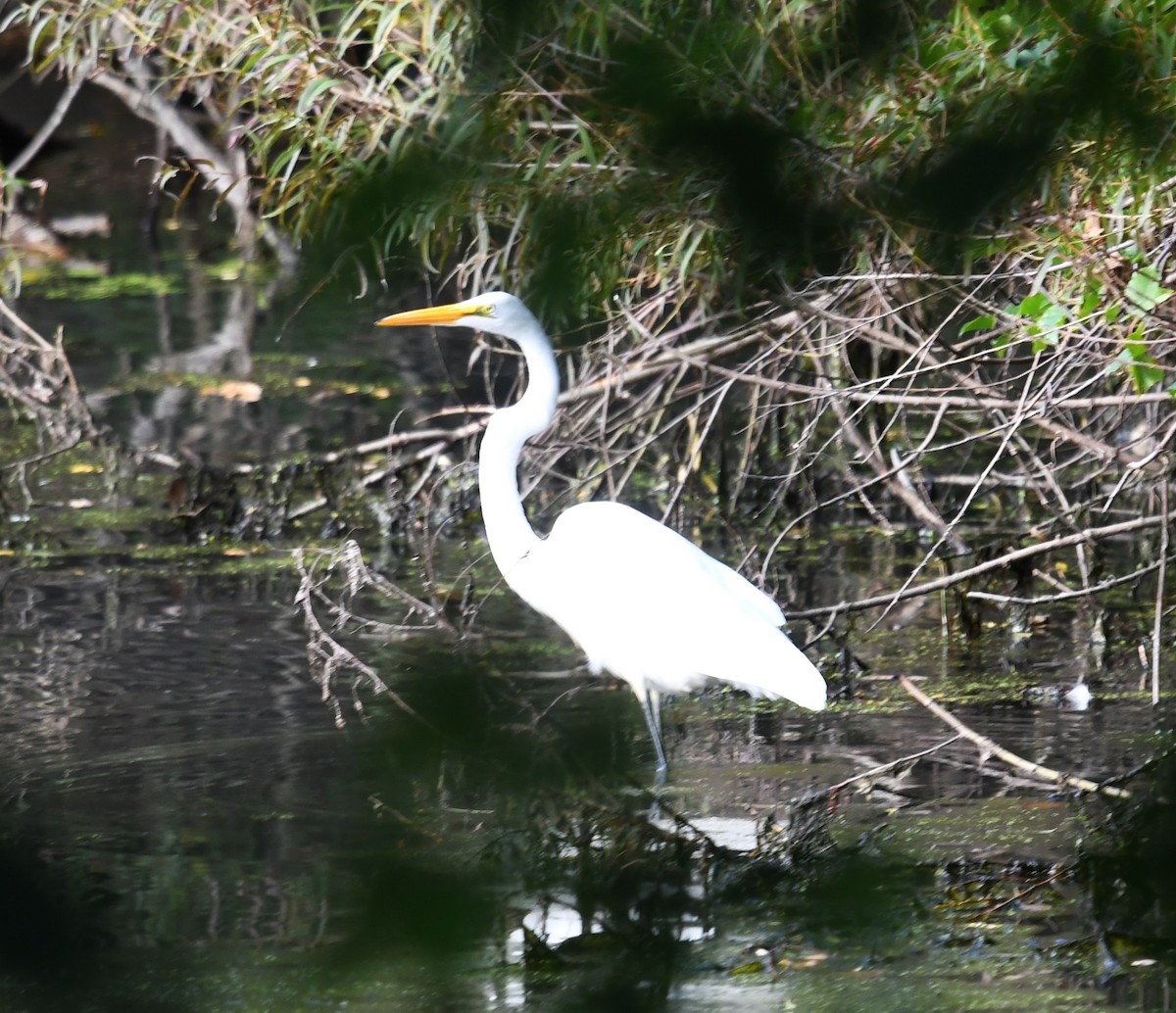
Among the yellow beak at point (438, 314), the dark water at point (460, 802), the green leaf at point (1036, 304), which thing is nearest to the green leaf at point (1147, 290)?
the green leaf at point (1036, 304)

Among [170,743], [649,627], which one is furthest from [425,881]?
[170,743]

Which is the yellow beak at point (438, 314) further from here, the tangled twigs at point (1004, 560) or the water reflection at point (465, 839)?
the tangled twigs at point (1004, 560)

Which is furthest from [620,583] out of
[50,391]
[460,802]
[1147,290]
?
[50,391]

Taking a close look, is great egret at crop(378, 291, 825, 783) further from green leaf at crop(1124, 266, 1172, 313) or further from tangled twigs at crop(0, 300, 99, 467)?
tangled twigs at crop(0, 300, 99, 467)

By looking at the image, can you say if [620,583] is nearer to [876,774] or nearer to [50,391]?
[876,774]

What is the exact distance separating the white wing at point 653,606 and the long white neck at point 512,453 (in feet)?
0.29

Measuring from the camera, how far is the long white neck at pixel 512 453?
4.07 metres

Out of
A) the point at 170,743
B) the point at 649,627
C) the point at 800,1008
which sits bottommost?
the point at 800,1008

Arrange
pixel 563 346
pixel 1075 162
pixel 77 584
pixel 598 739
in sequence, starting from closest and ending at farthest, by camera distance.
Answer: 1. pixel 598 739
2. pixel 1075 162
3. pixel 563 346
4. pixel 77 584

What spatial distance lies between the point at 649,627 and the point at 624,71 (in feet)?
10.2

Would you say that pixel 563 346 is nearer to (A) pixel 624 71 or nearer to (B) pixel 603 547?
(B) pixel 603 547

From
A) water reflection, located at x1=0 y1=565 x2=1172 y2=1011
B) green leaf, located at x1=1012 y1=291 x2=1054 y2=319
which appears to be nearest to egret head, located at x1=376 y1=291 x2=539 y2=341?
water reflection, located at x1=0 y1=565 x2=1172 y2=1011

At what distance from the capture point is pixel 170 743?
4152 millimetres

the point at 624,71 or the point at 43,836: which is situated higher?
the point at 624,71
